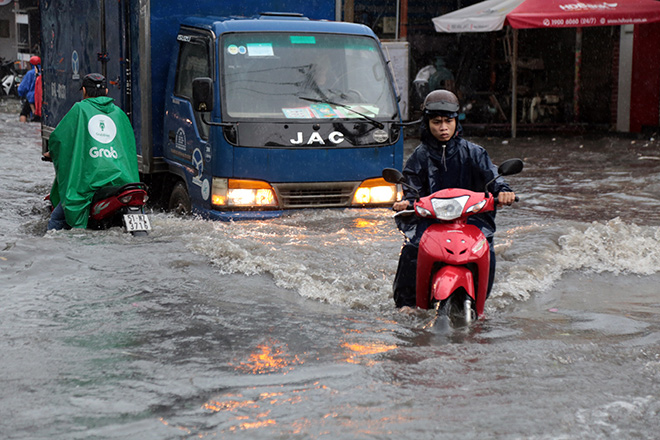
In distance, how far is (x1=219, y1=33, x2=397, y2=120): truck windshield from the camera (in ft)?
27.8

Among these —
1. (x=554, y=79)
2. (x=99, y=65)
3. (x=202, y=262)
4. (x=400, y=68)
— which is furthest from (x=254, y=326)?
(x=554, y=79)

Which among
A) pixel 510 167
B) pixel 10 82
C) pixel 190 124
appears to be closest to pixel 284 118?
pixel 190 124

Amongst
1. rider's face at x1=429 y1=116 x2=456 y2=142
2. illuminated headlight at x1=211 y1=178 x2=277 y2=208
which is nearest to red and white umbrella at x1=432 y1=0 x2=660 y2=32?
illuminated headlight at x1=211 y1=178 x2=277 y2=208

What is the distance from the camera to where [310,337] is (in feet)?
18.5

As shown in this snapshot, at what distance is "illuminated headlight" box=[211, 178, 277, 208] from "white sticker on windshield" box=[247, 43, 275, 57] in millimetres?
1155

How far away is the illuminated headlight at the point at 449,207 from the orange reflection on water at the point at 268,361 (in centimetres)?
113

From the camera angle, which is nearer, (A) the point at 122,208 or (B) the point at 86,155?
(A) the point at 122,208

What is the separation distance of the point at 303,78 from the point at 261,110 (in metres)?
0.54

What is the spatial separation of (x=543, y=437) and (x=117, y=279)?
3903 millimetres

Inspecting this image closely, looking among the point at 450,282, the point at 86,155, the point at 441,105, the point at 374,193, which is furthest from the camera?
the point at 374,193

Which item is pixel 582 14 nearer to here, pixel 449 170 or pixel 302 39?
pixel 302 39

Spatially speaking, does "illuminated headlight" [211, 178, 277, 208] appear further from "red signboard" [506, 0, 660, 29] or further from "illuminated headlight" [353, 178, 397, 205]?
"red signboard" [506, 0, 660, 29]

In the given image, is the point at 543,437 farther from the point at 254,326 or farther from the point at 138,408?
the point at 254,326

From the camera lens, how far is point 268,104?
333 inches
